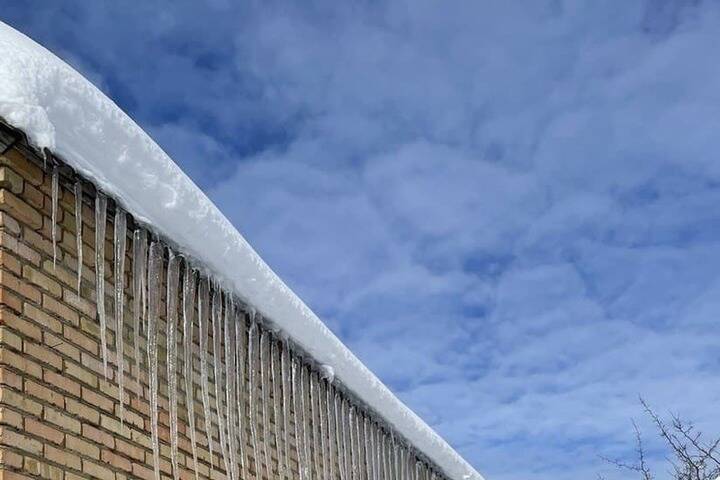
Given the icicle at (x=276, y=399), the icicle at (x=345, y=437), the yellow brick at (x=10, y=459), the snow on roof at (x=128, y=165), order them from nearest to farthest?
the yellow brick at (x=10, y=459) → the snow on roof at (x=128, y=165) → the icicle at (x=276, y=399) → the icicle at (x=345, y=437)

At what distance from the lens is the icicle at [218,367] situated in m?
4.15

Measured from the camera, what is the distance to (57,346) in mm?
3186

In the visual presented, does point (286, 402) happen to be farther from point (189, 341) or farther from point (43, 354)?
point (43, 354)

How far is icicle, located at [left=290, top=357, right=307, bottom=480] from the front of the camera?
196 inches

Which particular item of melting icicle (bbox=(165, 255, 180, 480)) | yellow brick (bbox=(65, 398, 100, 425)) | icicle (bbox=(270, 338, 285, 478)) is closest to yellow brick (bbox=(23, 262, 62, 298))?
yellow brick (bbox=(65, 398, 100, 425))

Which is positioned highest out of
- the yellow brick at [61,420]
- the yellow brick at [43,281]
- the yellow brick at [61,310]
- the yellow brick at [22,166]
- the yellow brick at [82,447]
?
the yellow brick at [22,166]

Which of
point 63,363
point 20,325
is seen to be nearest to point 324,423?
point 63,363

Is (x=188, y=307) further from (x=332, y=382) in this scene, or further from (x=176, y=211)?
(x=332, y=382)

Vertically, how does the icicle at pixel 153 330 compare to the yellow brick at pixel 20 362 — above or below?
above

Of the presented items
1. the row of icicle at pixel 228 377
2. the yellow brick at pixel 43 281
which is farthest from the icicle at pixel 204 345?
the yellow brick at pixel 43 281

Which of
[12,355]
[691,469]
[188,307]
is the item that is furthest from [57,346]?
[691,469]

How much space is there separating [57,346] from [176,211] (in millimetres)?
757

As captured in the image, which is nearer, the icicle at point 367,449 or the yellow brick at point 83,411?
the yellow brick at point 83,411

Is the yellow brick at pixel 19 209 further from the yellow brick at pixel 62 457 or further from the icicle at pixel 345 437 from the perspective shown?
the icicle at pixel 345 437
